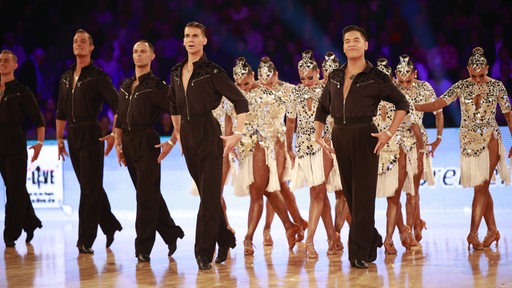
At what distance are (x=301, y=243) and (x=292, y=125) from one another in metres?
1.20

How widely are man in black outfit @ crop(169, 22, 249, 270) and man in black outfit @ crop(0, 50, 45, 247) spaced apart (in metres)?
2.47

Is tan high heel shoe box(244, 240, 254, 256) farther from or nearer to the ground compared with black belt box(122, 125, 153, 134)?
nearer to the ground

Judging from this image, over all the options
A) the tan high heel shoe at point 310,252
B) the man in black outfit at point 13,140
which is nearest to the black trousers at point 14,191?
the man in black outfit at point 13,140

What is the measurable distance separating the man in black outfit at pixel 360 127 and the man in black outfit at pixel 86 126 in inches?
87.3

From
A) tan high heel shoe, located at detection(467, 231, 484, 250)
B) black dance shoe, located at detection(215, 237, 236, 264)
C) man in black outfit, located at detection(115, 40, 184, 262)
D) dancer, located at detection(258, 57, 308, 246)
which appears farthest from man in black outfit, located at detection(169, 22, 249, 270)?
tan high heel shoe, located at detection(467, 231, 484, 250)

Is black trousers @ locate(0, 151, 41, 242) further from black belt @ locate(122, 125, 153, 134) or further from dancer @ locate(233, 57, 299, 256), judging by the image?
dancer @ locate(233, 57, 299, 256)

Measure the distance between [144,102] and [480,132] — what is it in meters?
2.82

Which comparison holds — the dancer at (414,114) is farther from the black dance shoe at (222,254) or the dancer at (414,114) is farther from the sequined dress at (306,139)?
the black dance shoe at (222,254)

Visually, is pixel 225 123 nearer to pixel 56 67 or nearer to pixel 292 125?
pixel 292 125

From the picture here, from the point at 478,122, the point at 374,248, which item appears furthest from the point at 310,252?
the point at 478,122

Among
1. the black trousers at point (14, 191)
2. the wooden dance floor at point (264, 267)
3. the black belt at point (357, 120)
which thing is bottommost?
the wooden dance floor at point (264, 267)

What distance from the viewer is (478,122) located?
668 cm

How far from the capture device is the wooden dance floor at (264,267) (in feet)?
17.0

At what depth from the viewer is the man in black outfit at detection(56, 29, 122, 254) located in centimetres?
693
